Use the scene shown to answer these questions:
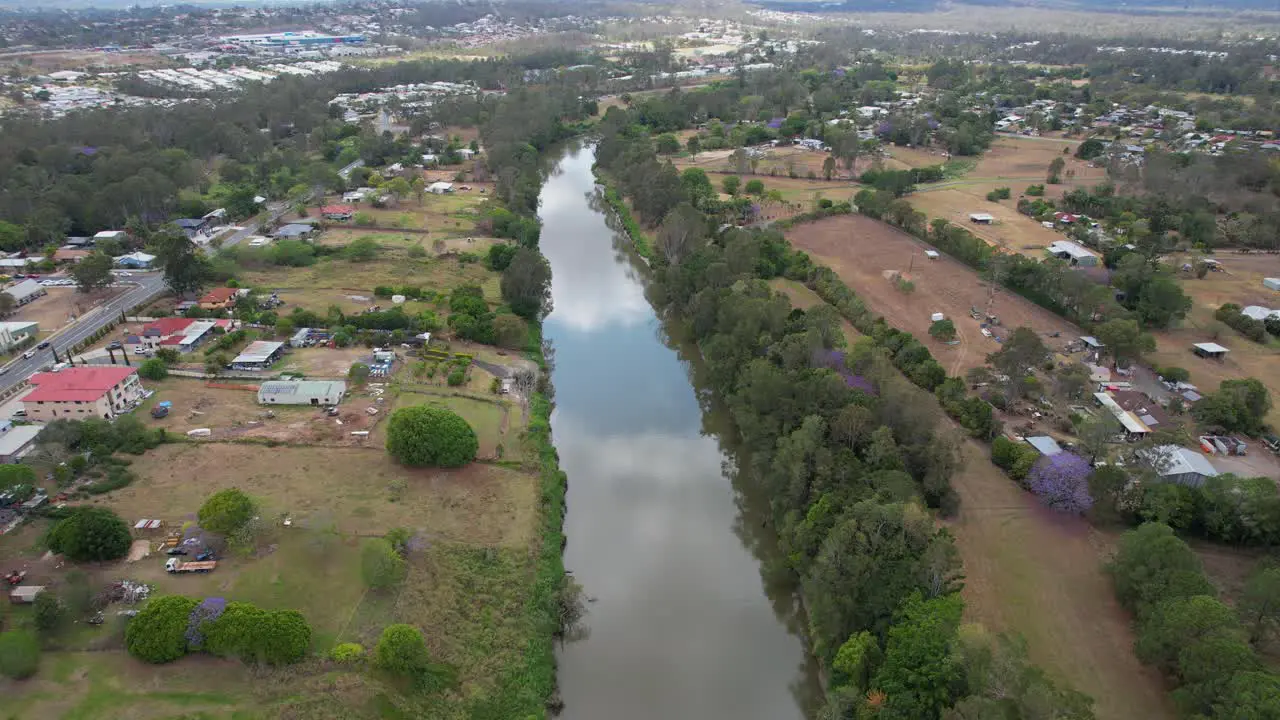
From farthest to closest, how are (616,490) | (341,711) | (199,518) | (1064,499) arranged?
(616,490) → (1064,499) → (199,518) → (341,711)

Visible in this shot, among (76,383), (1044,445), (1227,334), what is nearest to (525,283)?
(76,383)

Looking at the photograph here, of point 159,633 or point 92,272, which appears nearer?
point 159,633

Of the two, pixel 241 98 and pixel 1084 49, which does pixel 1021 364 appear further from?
pixel 1084 49

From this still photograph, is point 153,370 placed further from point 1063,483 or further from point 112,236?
point 1063,483

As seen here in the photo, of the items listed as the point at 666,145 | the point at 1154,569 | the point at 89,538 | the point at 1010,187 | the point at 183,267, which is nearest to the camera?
the point at 1154,569

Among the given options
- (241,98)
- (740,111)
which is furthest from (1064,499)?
(241,98)

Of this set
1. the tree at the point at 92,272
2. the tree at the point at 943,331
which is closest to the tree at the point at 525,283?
the tree at the point at 943,331

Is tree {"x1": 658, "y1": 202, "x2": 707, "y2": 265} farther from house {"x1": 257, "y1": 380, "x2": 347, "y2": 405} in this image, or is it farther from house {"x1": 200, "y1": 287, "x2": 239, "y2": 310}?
house {"x1": 200, "y1": 287, "x2": 239, "y2": 310}
